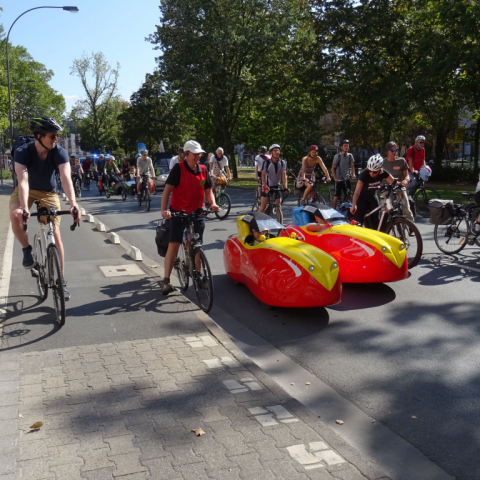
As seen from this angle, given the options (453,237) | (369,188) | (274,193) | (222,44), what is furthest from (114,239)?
(222,44)

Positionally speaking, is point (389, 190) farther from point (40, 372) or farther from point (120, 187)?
point (120, 187)

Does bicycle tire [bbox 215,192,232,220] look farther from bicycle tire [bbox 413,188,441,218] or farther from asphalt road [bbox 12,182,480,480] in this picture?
asphalt road [bbox 12,182,480,480]

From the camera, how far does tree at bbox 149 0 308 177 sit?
3522cm

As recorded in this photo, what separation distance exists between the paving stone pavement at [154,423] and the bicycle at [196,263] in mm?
1510

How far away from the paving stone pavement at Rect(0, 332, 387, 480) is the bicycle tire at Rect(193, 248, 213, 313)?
56.8 inches

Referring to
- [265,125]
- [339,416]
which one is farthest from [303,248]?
[265,125]

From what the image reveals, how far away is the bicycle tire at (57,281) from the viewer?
228 inches

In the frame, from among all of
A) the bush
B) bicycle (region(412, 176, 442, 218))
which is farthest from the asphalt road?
the bush

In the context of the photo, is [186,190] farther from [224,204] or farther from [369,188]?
[224,204]

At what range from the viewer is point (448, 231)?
9.73 m

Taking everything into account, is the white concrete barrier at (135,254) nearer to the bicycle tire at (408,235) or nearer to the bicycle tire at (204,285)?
the bicycle tire at (204,285)

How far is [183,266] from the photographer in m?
7.43

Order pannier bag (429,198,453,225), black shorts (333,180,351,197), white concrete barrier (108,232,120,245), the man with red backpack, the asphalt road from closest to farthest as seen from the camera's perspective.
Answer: the asphalt road
pannier bag (429,198,453,225)
white concrete barrier (108,232,120,245)
the man with red backpack
black shorts (333,180,351,197)

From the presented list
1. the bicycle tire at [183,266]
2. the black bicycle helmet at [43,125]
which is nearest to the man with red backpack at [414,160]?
the bicycle tire at [183,266]
